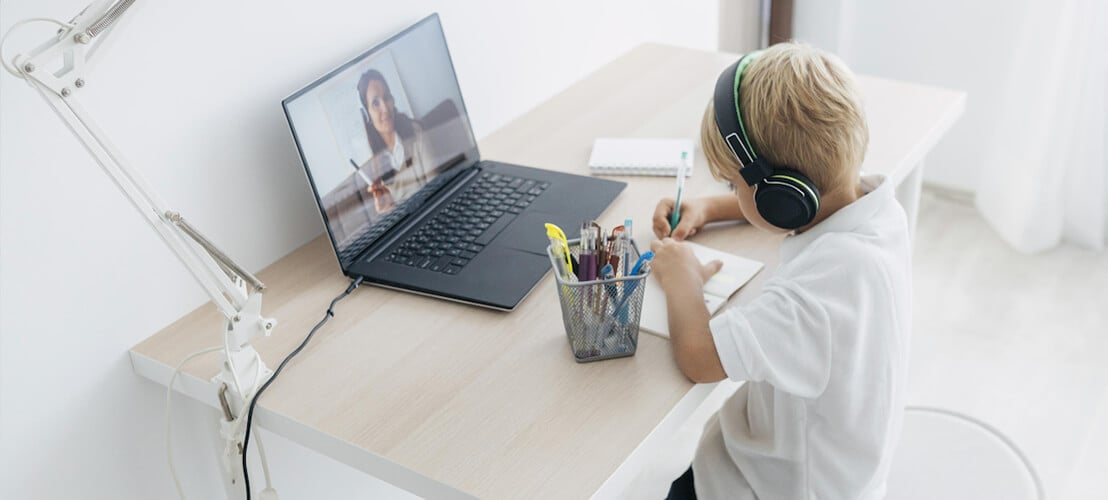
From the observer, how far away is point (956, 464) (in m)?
1.20

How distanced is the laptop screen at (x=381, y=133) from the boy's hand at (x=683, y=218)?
0.33m

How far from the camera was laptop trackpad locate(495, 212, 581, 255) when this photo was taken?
1326mm

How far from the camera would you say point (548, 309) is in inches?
48.1

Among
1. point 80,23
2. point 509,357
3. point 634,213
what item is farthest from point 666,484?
point 80,23

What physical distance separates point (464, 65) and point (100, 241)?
0.68 metres

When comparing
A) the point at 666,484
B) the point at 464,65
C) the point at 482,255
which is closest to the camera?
the point at 482,255

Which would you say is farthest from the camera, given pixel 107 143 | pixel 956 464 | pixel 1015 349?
pixel 1015 349

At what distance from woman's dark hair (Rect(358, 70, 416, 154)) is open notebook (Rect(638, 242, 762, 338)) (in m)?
0.37

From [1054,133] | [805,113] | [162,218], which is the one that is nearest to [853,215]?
[805,113]

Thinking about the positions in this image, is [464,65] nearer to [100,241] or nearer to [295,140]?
[295,140]

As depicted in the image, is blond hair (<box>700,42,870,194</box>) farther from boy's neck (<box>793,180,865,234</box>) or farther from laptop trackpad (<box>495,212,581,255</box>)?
laptop trackpad (<box>495,212,581,255</box>)

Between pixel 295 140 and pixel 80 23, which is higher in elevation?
pixel 80 23

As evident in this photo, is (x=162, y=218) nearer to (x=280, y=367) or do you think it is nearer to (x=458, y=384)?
(x=280, y=367)

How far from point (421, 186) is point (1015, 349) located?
1467 mm
